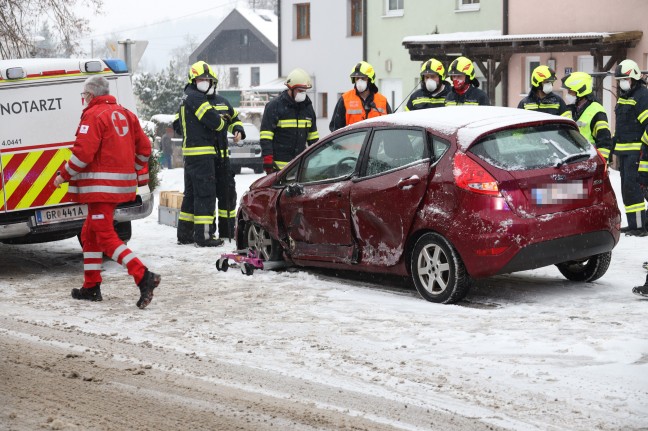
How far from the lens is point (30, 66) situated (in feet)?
37.2

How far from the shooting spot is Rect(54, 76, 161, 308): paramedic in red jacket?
380 inches

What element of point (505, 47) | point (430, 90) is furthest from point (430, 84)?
point (505, 47)

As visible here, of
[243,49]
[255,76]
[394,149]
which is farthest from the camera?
[255,76]

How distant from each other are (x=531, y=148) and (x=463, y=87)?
15.7 feet

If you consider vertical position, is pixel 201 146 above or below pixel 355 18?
below

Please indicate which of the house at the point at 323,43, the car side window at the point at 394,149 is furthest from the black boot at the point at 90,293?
the house at the point at 323,43

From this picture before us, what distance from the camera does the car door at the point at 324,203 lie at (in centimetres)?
1038

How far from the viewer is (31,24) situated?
2534 cm

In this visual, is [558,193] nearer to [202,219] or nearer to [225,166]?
[202,219]

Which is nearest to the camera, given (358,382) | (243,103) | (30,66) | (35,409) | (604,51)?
(35,409)

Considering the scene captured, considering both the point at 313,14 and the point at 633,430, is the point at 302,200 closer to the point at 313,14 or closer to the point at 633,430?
the point at 633,430

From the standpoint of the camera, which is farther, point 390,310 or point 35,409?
point 390,310

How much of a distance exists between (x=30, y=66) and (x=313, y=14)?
3566 centimetres

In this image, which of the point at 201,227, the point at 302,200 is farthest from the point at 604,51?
the point at 302,200
